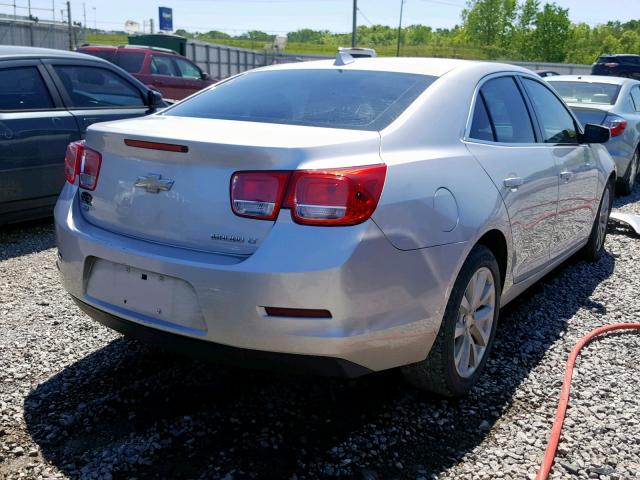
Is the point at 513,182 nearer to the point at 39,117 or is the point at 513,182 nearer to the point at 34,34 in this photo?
the point at 39,117

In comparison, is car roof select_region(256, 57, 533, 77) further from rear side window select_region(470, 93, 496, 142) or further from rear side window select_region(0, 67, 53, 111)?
rear side window select_region(0, 67, 53, 111)

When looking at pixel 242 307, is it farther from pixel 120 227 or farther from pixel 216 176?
pixel 120 227

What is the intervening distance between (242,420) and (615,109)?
7433 mm

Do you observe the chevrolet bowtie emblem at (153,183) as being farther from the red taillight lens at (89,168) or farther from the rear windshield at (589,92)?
the rear windshield at (589,92)

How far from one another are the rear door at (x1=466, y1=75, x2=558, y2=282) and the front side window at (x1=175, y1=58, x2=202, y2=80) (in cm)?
1274

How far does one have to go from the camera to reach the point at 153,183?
103 inches

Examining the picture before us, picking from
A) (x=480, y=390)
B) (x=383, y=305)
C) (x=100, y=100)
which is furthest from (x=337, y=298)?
(x=100, y=100)

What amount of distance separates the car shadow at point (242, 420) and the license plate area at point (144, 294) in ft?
1.69

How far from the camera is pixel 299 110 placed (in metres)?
3.07

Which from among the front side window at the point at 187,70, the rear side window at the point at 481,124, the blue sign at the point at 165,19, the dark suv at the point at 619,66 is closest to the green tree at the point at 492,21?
the blue sign at the point at 165,19

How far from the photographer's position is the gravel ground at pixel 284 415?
258 centimetres

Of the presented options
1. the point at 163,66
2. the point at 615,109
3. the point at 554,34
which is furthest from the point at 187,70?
the point at 554,34

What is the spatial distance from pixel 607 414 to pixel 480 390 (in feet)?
1.88

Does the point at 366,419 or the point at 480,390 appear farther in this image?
the point at 480,390
